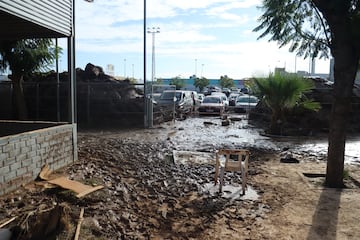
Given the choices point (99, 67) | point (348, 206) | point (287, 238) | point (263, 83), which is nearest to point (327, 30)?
point (348, 206)

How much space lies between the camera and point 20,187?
709 cm

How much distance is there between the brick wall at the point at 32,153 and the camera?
22.2ft

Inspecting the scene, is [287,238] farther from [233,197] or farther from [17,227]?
[17,227]

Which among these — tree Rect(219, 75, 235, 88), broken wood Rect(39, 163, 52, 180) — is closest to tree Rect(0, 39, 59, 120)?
broken wood Rect(39, 163, 52, 180)

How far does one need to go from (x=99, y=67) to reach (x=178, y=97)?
247 inches

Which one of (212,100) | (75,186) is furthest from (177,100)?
(75,186)

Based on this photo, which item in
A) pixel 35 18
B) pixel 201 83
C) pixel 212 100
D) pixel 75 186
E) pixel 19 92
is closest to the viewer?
pixel 75 186

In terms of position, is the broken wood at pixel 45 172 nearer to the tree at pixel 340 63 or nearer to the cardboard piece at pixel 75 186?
the cardboard piece at pixel 75 186

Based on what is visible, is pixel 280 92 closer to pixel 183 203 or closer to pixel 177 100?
pixel 183 203

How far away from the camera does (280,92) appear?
56.7 feet

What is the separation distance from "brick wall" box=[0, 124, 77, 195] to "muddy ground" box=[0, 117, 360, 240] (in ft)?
0.86

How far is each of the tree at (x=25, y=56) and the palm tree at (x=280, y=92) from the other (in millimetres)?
9527

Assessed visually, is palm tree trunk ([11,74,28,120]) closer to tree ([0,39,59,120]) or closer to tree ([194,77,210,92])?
tree ([0,39,59,120])

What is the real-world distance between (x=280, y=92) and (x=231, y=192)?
34.1 feet
